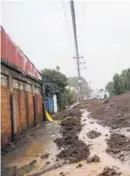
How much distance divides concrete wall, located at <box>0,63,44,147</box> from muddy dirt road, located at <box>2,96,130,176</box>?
63 centimetres

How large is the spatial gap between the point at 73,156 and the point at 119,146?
53.5 inches

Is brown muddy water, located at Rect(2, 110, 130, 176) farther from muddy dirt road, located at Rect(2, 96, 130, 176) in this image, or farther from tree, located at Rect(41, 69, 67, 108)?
tree, located at Rect(41, 69, 67, 108)

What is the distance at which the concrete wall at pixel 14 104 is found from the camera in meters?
10.7

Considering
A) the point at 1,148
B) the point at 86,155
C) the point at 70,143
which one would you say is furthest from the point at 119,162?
the point at 1,148

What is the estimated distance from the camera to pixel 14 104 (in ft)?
39.8

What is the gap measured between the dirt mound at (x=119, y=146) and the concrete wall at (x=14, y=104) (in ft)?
11.2

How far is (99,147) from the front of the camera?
364 inches

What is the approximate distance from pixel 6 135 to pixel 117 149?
3977 millimetres

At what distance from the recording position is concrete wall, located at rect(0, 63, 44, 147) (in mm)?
10664

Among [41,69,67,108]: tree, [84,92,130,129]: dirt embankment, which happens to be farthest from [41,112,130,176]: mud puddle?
[41,69,67,108]: tree

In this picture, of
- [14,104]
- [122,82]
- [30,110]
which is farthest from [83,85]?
[14,104]

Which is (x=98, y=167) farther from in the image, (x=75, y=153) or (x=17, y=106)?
(x=17, y=106)

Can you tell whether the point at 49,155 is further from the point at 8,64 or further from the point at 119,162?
the point at 8,64

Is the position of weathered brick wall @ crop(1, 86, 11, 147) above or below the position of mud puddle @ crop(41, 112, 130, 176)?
above
